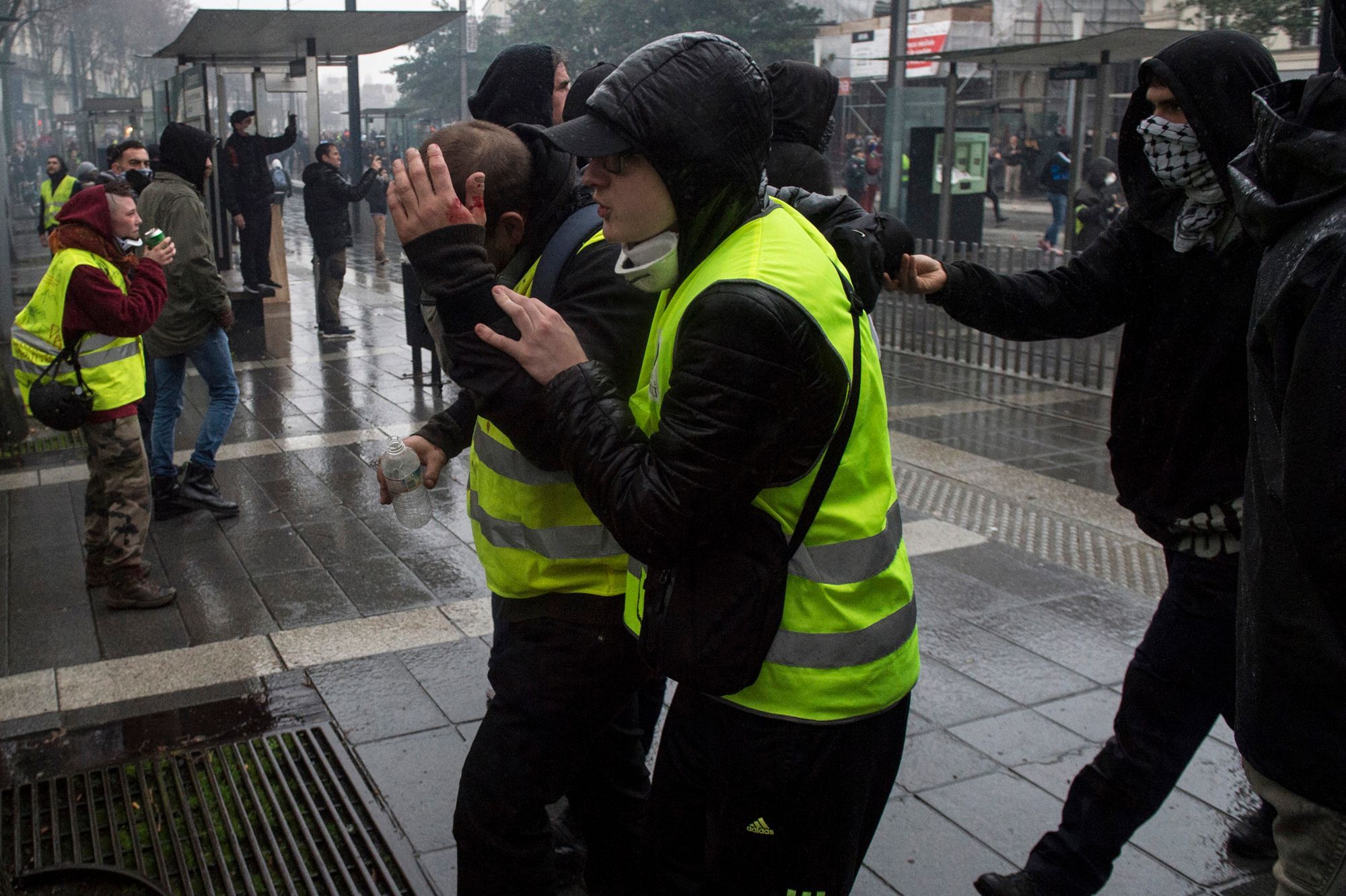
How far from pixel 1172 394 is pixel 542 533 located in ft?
4.44

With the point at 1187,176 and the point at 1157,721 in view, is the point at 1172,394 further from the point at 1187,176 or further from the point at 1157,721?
the point at 1157,721

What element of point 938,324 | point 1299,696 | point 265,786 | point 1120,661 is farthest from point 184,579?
point 938,324

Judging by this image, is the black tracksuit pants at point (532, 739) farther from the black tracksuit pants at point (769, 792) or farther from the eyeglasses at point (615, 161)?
the eyeglasses at point (615, 161)

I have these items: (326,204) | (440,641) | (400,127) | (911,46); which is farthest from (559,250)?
(911,46)

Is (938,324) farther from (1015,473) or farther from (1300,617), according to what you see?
(1300,617)

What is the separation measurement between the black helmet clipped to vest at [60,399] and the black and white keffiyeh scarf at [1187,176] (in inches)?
153

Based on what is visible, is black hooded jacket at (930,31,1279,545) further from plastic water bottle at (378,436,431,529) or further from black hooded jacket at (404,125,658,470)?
plastic water bottle at (378,436,431,529)

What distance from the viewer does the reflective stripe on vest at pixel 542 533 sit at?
2.36m

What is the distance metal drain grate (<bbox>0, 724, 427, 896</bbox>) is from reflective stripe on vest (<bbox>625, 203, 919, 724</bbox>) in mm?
1600

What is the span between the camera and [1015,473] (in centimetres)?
700

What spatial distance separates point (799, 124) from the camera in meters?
3.80

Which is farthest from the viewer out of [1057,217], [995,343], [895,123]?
[1057,217]

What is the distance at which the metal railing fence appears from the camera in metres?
9.29

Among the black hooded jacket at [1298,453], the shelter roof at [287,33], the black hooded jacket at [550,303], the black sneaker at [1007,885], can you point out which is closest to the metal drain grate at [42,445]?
the shelter roof at [287,33]
